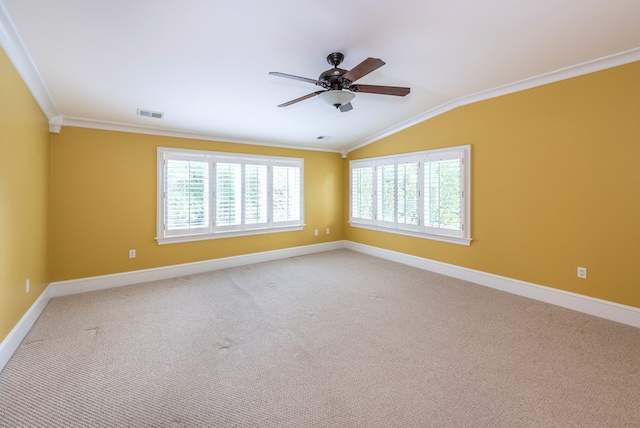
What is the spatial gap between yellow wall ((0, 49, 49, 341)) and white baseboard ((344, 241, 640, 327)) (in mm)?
5189

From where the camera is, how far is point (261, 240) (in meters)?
5.48

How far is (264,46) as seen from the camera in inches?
98.4

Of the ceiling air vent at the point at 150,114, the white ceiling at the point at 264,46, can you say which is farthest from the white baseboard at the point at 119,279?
the ceiling air vent at the point at 150,114

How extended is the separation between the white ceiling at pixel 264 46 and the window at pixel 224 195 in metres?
0.94

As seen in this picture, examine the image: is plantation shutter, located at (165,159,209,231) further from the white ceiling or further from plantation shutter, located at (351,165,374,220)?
plantation shutter, located at (351,165,374,220)

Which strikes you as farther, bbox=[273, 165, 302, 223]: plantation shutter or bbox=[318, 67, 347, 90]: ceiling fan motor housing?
bbox=[273, 165, 302, 223]: plantation shutter

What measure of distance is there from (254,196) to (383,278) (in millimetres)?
2844

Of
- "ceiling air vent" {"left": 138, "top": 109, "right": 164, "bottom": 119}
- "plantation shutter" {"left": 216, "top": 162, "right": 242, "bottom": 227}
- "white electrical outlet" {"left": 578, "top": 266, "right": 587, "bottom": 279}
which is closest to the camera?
"white electrical outlet" {"left": 578, "top": 266, "right": 587, "bottom": 279}

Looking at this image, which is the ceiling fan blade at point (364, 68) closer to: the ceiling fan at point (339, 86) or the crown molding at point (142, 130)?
the ceiling fan at point (339, 86)

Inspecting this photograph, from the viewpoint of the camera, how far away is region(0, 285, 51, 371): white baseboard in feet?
7.18

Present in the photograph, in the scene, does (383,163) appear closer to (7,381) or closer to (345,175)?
(345,175)

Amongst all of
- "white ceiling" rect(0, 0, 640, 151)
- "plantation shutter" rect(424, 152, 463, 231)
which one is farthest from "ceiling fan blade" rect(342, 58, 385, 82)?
"plantation shutter" rect(424, 152, 463, 231)

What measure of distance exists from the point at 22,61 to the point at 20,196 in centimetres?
122

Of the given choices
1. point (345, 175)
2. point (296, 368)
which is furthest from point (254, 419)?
point (345, 175)
